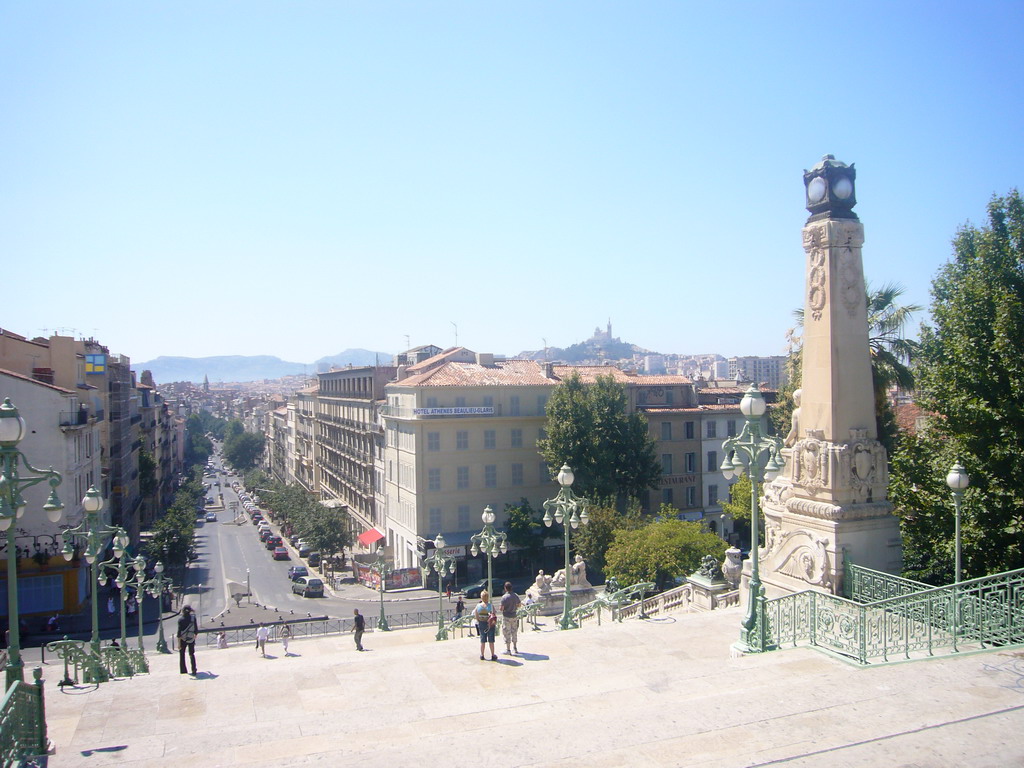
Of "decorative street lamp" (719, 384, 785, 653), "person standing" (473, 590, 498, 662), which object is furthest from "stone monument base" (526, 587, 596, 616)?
"decorative street lamp" (719, 384, 785, 653)

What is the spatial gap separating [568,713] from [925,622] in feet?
21.4

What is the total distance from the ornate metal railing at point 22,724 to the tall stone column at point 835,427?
46.1 ft

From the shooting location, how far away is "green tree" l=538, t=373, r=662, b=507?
42.9 meters

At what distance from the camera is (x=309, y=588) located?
47.0 meters

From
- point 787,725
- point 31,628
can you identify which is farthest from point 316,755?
point 31,628

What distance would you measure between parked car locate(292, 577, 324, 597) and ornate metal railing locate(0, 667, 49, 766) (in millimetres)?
38568

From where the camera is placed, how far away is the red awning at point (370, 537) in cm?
5406

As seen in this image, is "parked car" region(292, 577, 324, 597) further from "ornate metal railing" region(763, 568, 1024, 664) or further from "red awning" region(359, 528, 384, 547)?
"ornate metal railing" region(763, 568, 1024, 664)

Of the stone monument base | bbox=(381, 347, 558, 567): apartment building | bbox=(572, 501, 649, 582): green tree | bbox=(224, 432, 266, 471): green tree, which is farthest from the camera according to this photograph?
bbox=(224, 432, 266, 471): green tree

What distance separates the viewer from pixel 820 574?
53.3 feet

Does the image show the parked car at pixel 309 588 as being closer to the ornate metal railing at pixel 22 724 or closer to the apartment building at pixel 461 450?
the apartment building at pixel 461 450

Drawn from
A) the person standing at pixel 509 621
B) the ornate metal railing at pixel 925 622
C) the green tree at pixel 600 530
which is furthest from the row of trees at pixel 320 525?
the ornate metal railing at pixel 925 622

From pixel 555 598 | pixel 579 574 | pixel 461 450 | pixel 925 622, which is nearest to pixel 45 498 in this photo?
pixel 461 450

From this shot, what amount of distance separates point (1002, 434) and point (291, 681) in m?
14.8
